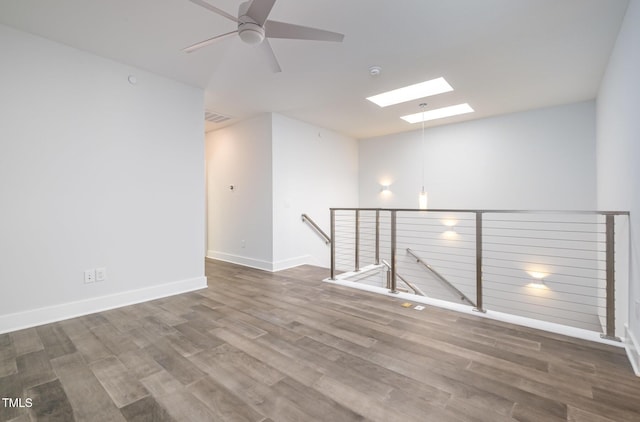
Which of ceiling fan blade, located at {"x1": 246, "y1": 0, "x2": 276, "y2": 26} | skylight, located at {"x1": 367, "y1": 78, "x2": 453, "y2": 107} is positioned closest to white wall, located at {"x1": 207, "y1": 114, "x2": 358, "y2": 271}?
skylight, located at {"x1": 367, "y1": 78, "x2": 453, "y2": 107}

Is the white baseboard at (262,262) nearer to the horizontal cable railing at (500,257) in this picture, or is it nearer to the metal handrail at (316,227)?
the metal handrail at (316,227)

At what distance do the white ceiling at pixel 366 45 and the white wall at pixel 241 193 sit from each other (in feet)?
3.06

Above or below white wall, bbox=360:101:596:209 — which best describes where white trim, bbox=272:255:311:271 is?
below

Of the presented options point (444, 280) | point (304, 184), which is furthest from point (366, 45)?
point (444, 280)

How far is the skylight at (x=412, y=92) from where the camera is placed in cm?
366

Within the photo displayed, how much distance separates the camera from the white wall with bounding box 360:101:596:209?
430 centimetres

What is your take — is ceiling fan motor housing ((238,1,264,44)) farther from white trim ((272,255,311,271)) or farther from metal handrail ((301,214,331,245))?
metal handrail ((301,214,331,245))

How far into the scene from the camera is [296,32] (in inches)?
76.0

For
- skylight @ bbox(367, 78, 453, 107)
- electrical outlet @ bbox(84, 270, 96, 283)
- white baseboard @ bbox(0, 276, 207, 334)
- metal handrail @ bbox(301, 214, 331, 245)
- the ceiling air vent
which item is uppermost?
skylight @ bbox(367, 78, 453, 107)

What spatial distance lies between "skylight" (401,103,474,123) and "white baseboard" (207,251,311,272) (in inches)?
125

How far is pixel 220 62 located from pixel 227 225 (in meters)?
3.10

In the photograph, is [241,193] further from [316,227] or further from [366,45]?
[366,45]

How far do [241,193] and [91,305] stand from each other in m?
2.75

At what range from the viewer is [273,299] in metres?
3.28
